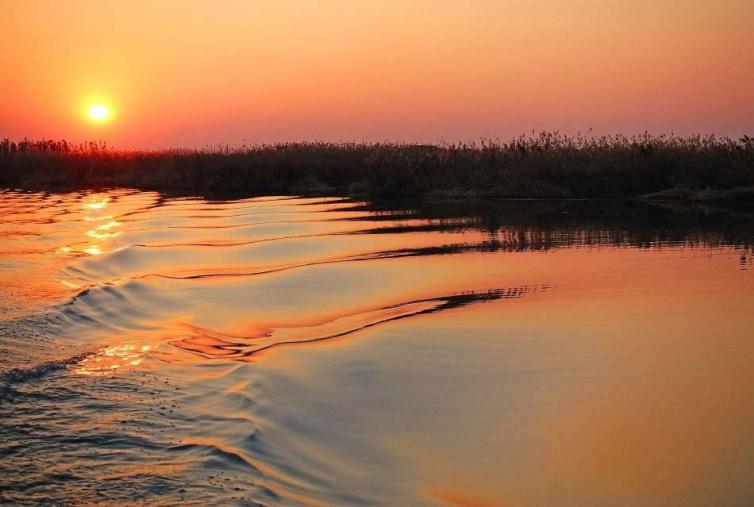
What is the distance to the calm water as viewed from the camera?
3.85 m

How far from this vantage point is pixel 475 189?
27.1m

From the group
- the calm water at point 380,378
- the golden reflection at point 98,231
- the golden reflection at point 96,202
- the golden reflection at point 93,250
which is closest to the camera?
the calm water at point 380,378

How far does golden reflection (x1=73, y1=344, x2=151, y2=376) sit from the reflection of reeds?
20.0 m

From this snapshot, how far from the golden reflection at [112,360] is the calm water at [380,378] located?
0.11 ft

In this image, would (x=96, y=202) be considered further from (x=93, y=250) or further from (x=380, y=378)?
(x=380, y=378)

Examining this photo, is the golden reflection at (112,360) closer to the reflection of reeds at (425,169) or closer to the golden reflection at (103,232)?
the golden reflection at (103,232)

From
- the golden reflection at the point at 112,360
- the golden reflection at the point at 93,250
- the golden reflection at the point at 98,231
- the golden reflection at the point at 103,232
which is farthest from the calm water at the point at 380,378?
the golden reflection at the point at 103,232

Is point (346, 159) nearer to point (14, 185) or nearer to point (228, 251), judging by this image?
point (14, 185)

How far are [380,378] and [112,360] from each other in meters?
2.06

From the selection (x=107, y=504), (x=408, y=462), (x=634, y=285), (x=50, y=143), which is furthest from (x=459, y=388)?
(x=50, y=143)

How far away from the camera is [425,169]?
28875mm

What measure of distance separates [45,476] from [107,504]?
503 millimetres

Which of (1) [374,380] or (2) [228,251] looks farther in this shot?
(2) [228,251]

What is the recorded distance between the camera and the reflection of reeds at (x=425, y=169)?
2380cm
